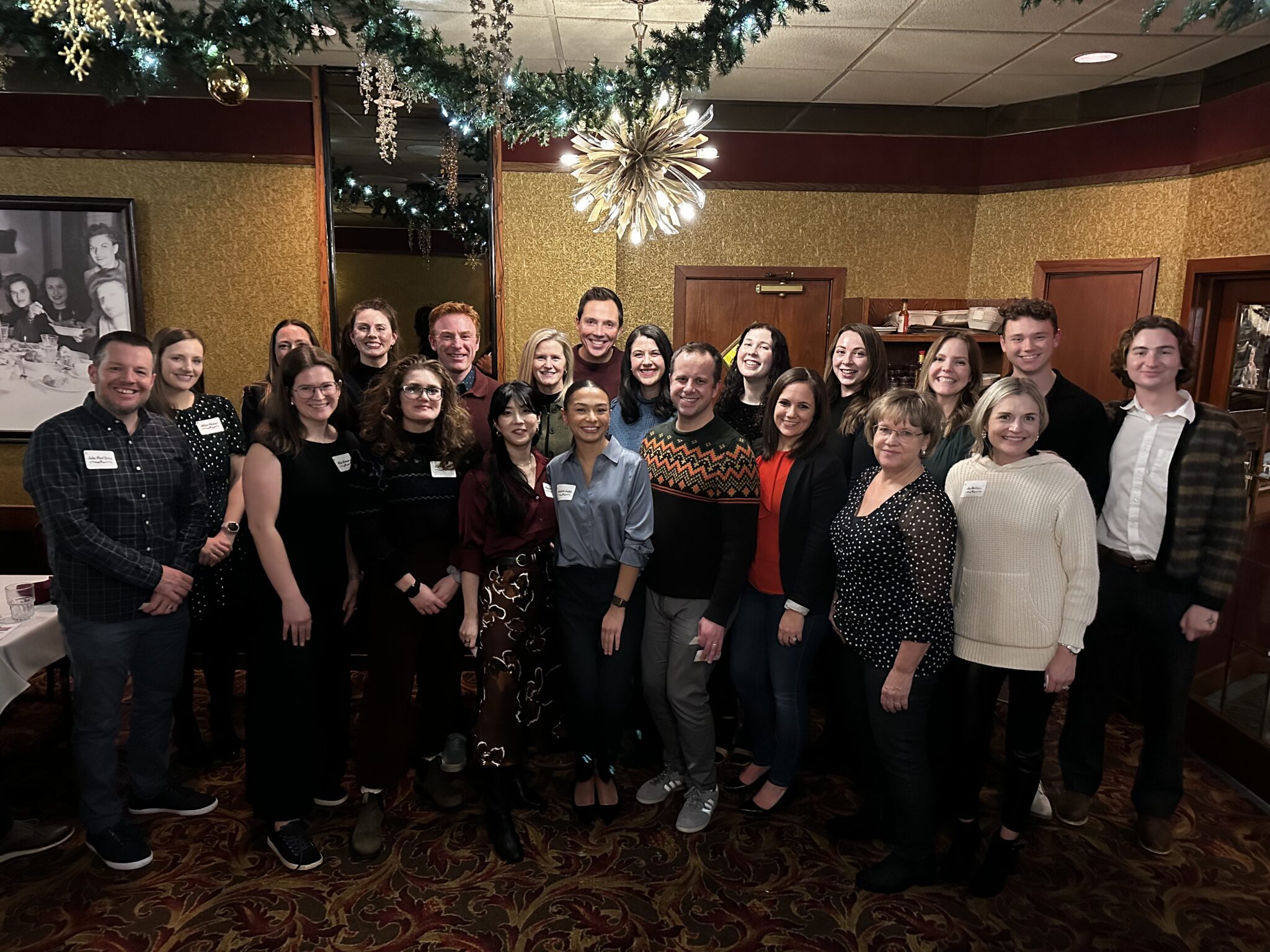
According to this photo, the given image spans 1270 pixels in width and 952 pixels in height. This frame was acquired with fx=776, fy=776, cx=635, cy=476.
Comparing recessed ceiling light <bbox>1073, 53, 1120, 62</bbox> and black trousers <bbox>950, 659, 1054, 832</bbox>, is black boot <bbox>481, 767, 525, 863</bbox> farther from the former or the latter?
recessed ceiling light <bbox>1073, 53, 1120, 62</bbox>

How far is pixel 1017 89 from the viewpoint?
494 cm

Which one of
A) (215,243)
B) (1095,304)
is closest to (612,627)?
(215,243)

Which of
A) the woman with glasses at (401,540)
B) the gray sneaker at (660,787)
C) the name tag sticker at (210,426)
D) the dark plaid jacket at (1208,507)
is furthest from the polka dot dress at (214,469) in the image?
the dark plaid jacket at (1208,507)

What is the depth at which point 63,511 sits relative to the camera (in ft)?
7.64

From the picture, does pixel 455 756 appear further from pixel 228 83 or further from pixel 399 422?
pixel 228 83

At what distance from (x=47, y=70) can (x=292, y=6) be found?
2.63 ft

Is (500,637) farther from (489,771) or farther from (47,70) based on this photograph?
(47,70)

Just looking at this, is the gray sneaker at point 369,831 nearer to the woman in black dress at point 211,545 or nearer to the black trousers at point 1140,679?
the woman in black dress at point 211,545

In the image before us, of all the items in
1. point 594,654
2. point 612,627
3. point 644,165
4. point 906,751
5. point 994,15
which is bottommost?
point 906,751

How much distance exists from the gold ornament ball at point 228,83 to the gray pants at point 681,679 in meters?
2.52

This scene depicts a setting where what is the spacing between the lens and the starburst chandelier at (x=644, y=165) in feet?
9.52

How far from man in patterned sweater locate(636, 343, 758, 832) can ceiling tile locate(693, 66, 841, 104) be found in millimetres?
2720

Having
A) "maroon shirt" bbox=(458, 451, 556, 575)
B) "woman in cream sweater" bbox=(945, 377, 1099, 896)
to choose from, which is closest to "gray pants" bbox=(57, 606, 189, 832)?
"maroon shirt" bbox=(458, 451, 556, 575)

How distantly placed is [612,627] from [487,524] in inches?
21.4
